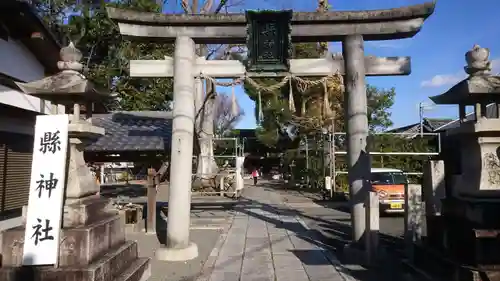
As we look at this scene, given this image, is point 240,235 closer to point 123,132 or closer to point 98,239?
point 123,132

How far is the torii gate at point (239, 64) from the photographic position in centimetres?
830

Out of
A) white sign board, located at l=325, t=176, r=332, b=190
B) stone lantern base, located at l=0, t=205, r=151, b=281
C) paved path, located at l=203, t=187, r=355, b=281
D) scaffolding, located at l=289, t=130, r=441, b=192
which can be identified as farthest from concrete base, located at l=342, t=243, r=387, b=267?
white sign board, located at l=325, t=176, r=332, b=190

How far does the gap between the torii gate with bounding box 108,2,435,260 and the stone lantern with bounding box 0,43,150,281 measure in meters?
1.96

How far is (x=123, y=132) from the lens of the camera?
42.1 ft

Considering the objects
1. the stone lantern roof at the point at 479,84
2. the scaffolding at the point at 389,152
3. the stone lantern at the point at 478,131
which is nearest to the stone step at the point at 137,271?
the stone lantern at the point at 478,131

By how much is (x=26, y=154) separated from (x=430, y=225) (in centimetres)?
938

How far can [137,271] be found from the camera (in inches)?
246

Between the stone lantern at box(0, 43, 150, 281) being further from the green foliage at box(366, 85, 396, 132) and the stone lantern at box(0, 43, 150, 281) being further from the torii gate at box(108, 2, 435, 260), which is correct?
the green foliage at box(366, 85, 396, 132)

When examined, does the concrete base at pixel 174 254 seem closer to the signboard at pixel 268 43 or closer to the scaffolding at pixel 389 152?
the signboard at pixel 268 43

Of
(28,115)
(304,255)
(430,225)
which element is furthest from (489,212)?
(28,115)

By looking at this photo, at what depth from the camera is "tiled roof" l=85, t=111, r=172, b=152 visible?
1152 cm

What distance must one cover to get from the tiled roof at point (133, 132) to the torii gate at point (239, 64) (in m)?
3.26

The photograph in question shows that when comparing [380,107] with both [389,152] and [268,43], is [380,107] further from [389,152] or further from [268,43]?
[268,43]

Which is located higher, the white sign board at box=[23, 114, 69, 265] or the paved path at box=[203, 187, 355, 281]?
the white sign board at box=[23, 114, 69, 265]
